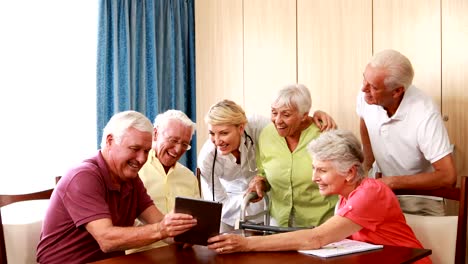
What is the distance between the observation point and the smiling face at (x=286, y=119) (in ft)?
9.24

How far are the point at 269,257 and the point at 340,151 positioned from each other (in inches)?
20.5

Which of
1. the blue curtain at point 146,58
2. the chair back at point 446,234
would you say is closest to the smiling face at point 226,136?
the chair back at point 446,234

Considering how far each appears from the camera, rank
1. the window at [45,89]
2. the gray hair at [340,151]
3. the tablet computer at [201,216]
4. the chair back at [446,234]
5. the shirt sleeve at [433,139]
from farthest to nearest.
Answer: the window at [45,89] < the shirt sleeve at [433,139] < the chair back at [446,234] < the gray hair at [340,151] < the tablet computer at [201,216]

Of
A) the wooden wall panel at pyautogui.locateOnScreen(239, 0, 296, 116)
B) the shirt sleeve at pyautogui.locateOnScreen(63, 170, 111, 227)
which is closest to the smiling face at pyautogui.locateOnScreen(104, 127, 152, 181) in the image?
the shirt sleeve at pyautogui.locateOnScreen(63, 170, 111, 227)

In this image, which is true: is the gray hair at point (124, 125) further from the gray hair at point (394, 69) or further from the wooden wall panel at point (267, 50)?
the wooden wall panel at point (267, 50)

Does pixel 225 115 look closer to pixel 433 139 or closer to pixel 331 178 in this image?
pixel 331 178

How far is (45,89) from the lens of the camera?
3900mm

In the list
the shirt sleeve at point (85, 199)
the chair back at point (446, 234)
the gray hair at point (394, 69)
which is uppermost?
the gray hair at point (394, 69)

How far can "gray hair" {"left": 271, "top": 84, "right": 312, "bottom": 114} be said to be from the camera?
281 cm

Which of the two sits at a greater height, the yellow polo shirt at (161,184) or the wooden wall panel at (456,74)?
the wooden wall panel at (456,74)

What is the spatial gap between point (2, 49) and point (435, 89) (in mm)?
2691

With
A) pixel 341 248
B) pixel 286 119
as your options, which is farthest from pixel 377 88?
pixel 341 248

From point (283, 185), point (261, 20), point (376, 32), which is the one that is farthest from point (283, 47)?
point (283, 185)

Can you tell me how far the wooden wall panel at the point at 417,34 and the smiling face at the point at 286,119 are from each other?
34.7 inches
